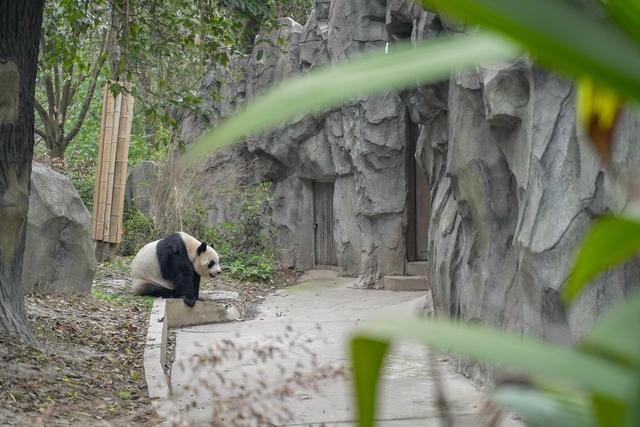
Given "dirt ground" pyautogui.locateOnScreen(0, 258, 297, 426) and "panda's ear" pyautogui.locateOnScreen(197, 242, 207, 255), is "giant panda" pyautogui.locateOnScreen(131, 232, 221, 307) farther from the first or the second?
"dirt ground" pyautogui.locateOnScreen(0, 258, 297, 426)

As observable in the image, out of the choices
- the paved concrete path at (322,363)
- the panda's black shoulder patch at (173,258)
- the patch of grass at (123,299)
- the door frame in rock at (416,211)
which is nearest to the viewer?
the paved concrete path at (322,363)

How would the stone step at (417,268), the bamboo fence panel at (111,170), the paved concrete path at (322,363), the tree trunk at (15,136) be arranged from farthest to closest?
the bamboo fence panel at (111,170)
the stone step at (417,268)
the tree trunk at (15,136)
the paved concrete path at (322,363)

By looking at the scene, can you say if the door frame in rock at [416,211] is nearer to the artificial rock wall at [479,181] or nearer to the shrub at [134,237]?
the artificial rock wall at [479,181]

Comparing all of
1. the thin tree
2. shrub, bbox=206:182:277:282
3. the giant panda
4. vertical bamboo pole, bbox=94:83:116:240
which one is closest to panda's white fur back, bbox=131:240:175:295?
the giant panda

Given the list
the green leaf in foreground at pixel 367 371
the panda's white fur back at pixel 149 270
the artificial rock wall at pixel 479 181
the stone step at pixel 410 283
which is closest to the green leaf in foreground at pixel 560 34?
the green leaf in foreground at pixel 367 371

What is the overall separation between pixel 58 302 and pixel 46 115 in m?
13.6

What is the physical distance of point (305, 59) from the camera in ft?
58.0

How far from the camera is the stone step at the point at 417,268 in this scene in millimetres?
15414

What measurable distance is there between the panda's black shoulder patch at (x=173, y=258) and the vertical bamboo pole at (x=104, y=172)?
3625 millimetres

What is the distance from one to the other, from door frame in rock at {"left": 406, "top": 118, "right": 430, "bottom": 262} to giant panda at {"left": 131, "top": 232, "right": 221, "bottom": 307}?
161 inches

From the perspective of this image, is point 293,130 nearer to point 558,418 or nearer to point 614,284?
point 614,284

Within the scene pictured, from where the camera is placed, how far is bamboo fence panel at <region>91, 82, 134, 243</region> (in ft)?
53.9

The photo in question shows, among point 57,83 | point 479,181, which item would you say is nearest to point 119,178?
point 57,83

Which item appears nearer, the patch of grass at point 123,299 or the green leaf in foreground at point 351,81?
the green leaf in foreground at point 351,81
